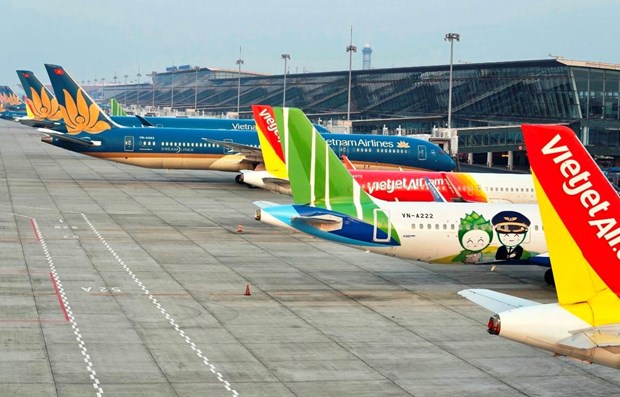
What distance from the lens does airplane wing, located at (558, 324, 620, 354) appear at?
20.0 meters

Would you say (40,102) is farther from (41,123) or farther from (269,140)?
(269,140)

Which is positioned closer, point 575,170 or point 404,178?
point 575,170

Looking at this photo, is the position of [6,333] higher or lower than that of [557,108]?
lower

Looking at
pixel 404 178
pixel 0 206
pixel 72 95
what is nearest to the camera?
pixel 404 178

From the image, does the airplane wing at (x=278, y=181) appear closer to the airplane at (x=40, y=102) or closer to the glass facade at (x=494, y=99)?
the glass facade at (x=494, y=99)

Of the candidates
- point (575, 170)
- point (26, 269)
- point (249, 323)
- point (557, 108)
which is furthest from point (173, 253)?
point (557, 108)

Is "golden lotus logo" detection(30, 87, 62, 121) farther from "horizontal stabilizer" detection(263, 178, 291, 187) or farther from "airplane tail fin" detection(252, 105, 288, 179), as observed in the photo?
"horizontal stabilizer" detection(263, 178, 291, 187)

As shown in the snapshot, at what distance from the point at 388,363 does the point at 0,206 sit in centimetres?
4243

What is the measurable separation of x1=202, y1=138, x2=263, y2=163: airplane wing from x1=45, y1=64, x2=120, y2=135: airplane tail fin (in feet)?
30.6

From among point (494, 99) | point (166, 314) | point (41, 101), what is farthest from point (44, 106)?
point (166, 314)

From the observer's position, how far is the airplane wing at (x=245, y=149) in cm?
8188

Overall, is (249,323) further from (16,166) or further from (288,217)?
(16,166)

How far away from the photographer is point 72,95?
8800 centimetres

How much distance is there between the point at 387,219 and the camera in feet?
130
